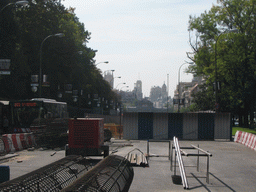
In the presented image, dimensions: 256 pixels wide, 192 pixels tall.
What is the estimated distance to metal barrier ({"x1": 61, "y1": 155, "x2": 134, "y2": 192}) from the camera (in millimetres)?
6609

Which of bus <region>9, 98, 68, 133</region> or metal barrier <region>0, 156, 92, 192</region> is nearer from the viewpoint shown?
metal barrier <region>0, 156, 92, 192</region>

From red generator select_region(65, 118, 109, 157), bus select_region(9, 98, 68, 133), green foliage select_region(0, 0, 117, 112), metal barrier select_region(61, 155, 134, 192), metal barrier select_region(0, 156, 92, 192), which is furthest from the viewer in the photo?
green foliage select_region(0, 0, 117, 112)

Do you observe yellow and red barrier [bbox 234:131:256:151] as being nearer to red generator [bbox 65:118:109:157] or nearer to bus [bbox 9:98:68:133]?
red generator [bbox 65:118:109:157]

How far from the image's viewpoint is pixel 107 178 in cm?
792

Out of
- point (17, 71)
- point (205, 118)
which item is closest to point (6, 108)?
point (17, 71)

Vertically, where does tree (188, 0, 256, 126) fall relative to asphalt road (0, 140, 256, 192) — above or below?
above

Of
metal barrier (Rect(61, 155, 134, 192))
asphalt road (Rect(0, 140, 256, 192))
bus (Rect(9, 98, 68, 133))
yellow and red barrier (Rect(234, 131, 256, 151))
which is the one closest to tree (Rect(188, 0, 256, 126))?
yellow and red barrier (Rect(234, 131, 256, 151))

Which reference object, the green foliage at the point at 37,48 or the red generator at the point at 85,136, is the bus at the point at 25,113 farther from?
the red generator at the point at 85,136

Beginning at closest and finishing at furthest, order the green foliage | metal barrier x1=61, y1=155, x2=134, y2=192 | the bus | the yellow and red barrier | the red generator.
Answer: metal barrier x1=61, y1=155, x2=134, y2=192 < the red generator < the yellow and red barrier < the bus < the green foliage

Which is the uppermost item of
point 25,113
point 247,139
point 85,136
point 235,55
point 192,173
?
point 235,55

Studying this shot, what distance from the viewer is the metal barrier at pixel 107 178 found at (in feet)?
21.7

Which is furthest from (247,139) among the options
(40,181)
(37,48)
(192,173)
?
(37,48)

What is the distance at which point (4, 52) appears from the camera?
41.0 metres

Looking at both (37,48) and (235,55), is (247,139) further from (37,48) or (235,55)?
(37,48)
